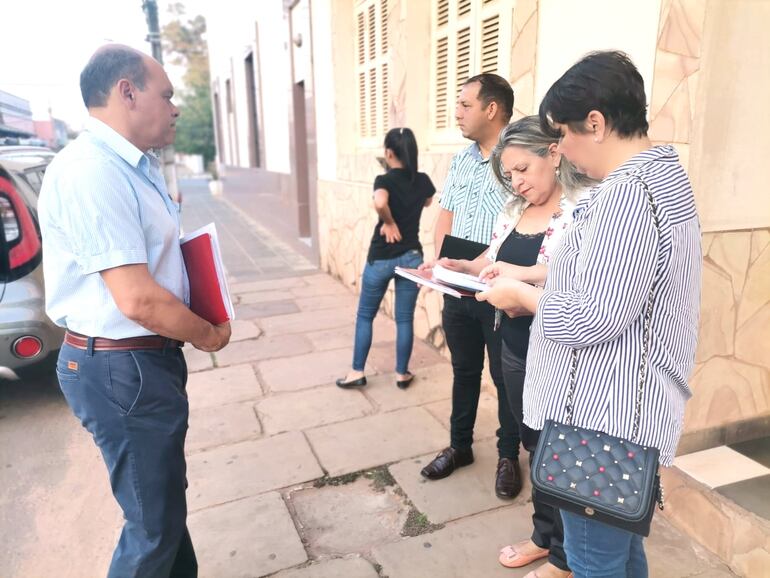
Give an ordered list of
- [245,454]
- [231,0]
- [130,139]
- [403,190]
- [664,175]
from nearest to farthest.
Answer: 1. [664,175]
2. [130,139]
3. [245,454]
4. [403,190]
5. [231,0]

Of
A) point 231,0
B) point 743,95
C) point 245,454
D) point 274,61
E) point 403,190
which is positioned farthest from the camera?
point 231,0

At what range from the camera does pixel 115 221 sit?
1.44m

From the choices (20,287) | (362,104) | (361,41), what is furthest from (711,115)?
(361,41)

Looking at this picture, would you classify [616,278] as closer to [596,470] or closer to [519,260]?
[596,470]

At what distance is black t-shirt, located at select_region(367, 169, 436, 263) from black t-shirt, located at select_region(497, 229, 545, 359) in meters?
1.48

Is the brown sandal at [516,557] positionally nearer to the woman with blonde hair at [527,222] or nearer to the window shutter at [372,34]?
the woman with blonde hair at [527,222]

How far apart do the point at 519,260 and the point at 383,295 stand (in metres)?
1.83

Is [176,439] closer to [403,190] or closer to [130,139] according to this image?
[130,139]

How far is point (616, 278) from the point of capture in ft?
3.92

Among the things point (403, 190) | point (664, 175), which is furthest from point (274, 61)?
point (664, 175)

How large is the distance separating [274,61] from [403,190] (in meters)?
7.83

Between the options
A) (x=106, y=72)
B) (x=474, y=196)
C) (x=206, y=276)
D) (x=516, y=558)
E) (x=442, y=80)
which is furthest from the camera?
(x=442, y=80)

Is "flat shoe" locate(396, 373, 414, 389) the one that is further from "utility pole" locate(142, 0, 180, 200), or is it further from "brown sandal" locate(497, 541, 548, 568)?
"utility pole" locate(142, 0, 180, 200)

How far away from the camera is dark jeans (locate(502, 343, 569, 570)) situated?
198 centimetres
